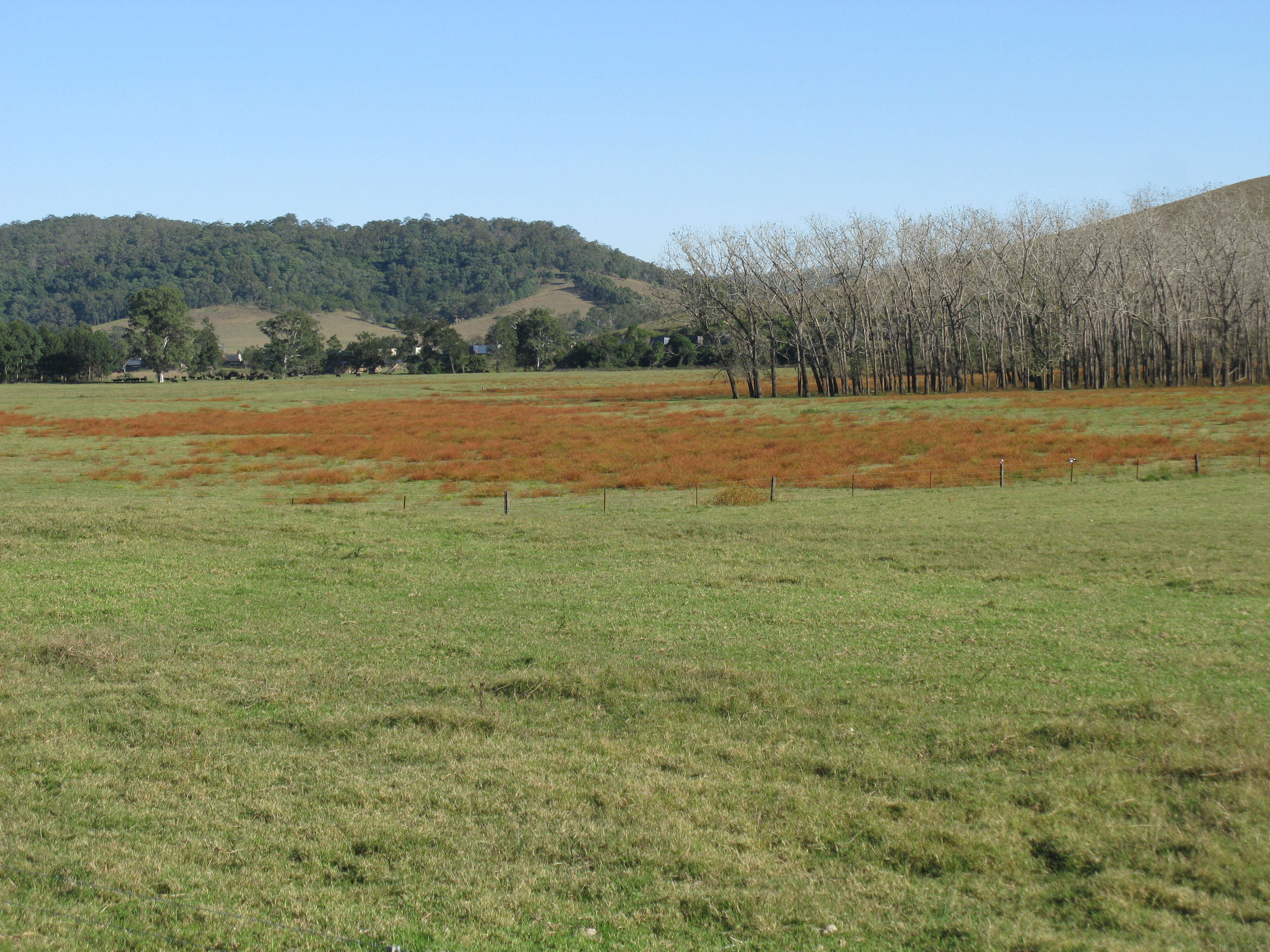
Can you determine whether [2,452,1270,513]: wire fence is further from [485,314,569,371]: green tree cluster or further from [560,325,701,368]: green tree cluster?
[485,314,569,371]: green tree cluster

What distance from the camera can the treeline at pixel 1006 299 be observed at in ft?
261

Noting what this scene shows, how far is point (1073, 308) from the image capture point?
81562 millimetres

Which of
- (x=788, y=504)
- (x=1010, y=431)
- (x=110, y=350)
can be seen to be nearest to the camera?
(x=788, y=504)

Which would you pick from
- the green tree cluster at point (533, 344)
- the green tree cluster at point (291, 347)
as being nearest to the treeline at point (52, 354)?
the green tree cluster at point (291, 347)

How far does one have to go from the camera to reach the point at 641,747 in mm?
9094

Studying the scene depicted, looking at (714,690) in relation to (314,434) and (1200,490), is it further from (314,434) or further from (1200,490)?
(314,434)

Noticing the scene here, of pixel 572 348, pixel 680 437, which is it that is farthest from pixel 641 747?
pixel 572 348

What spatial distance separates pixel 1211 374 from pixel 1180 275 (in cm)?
857

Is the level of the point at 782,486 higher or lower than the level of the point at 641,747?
higher

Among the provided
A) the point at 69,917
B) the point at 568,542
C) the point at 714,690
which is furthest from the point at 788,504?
the point at 69,917

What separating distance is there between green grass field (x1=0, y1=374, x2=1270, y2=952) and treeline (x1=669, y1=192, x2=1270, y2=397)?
206ft

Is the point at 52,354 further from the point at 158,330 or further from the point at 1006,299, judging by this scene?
the point at 1006,299

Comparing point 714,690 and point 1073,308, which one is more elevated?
point 1073,308

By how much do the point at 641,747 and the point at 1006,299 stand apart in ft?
259
